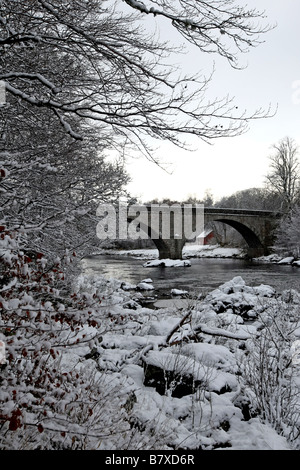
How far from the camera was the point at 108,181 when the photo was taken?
26.3 feet

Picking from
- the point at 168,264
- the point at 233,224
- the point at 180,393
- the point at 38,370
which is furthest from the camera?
the point at 233,224

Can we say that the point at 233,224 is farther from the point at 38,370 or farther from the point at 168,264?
the point at 38,370

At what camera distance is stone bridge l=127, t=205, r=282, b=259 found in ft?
112

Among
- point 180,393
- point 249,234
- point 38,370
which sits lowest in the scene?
point 180,393

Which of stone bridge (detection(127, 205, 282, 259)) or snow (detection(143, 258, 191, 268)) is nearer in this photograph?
snow (detection(143, 258, 191, 268))

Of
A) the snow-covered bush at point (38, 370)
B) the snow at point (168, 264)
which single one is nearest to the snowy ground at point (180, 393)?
the snow-covered bush at point (38, 370)

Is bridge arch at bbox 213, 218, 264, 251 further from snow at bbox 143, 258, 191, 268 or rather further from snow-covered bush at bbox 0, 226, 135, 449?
snow-covered bush at bbox 0, 226, 135, 449

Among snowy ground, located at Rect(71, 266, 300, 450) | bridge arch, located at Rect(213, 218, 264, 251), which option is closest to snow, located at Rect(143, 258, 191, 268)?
bridge arch, located at Rect(213, 218, 264, 251)

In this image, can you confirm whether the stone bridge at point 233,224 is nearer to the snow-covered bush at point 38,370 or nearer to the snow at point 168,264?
the snow at point 168,264

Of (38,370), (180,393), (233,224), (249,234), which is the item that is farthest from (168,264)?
(38,370)

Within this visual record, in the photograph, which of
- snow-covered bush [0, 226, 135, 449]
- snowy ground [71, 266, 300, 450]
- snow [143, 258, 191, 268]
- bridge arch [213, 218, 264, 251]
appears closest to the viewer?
snow-covered bush [0, 226, 135, 449]

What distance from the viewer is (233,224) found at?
129 ft

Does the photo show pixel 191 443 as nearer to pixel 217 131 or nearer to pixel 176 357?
pixel 176 357

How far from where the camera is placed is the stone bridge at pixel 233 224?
112ft
